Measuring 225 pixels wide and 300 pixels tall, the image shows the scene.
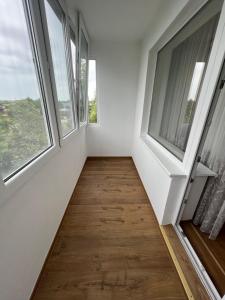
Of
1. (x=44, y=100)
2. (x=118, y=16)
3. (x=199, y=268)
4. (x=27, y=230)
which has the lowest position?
(x=199, y=268)

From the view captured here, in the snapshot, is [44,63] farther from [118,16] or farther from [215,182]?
[215,182]

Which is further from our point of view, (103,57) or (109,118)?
(109,118)

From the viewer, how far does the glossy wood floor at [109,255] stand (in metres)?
1.05

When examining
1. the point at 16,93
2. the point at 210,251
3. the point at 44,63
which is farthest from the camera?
the point at 210,251

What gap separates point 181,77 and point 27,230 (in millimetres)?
2182

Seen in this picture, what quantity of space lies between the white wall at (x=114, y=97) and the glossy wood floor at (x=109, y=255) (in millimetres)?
1530

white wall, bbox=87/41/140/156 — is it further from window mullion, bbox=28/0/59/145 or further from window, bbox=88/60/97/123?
window mullion, bbox=28/0/59/145

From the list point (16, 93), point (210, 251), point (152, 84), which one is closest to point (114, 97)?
point (152, 84)

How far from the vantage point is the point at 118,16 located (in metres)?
1.93

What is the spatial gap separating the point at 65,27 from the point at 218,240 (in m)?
2.86

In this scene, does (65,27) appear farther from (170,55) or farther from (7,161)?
(7,161)

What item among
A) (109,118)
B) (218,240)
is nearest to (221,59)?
(218,240)

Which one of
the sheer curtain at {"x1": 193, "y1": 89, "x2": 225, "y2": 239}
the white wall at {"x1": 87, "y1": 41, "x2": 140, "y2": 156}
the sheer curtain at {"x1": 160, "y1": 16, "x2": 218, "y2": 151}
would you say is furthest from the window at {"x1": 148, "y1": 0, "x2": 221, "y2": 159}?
the white wall at {"x1": 87, "y1": 41, "x2": 140, "y2": 156}

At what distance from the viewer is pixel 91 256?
1281 millimetres
